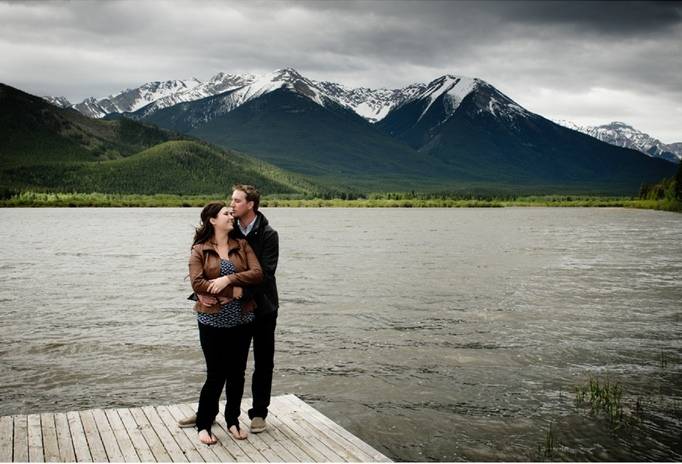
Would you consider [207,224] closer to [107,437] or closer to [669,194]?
[107,437]

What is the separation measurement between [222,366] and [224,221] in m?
2.24

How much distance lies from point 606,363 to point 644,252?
4003 centimetres

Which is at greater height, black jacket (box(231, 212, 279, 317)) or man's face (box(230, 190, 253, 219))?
man's face (box(230, 190, 253, 219))

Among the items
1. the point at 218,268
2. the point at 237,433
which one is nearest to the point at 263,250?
the point at 218,268

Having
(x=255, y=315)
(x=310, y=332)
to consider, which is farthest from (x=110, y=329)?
(x=255, y=315)

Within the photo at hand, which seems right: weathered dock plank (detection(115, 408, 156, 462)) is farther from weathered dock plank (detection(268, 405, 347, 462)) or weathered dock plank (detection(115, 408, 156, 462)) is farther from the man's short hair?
the man's short hair

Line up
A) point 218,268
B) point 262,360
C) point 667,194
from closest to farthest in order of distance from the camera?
1. point 218,268
2. point 262,360
3. point 667,194

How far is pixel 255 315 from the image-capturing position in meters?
10.4

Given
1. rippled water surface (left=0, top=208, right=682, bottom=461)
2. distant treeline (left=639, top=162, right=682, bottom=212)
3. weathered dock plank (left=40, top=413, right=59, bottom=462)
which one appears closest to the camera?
weathered dock plank (left=40, top=413, right=59, bottom=462)

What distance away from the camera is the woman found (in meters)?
9.66

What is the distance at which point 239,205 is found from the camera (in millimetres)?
9898

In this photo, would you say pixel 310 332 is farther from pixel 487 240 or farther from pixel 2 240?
pixel 2 240

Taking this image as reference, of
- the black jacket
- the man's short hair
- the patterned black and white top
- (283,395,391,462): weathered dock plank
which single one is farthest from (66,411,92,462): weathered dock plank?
the man's short hair

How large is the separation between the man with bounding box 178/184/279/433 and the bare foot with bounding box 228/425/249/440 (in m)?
0.29
